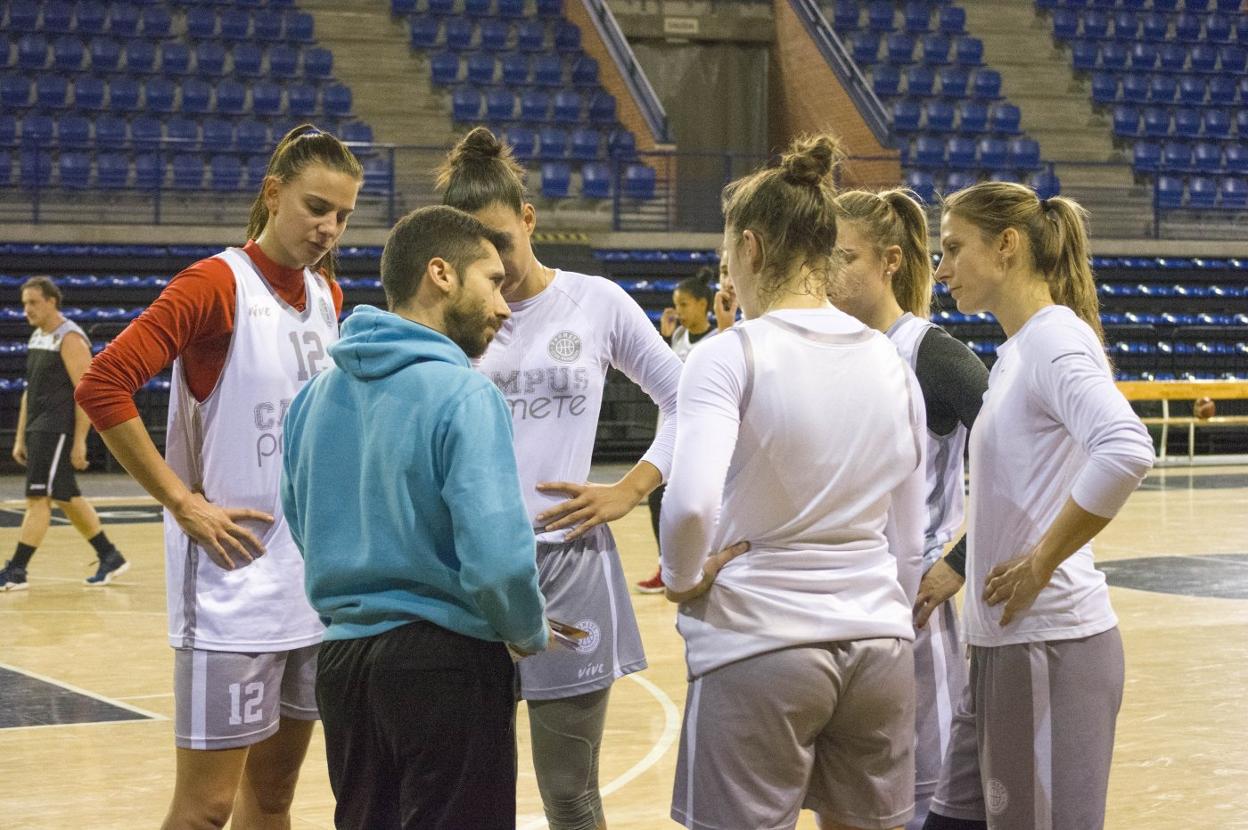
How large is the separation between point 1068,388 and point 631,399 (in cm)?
1513

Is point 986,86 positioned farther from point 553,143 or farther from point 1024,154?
point 553,143

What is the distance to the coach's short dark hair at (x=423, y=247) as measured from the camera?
279 cm

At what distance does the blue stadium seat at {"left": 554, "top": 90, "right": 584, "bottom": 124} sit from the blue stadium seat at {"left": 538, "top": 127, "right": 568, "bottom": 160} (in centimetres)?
45

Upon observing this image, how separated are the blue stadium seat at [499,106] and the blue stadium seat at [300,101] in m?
2.19

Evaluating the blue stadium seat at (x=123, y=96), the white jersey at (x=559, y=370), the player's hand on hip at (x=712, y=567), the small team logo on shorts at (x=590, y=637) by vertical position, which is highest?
the blue stadium seat at (x=123, y=96)

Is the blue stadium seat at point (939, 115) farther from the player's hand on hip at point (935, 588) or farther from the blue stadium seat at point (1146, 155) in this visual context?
the player's hand on hip at point (935, 588)

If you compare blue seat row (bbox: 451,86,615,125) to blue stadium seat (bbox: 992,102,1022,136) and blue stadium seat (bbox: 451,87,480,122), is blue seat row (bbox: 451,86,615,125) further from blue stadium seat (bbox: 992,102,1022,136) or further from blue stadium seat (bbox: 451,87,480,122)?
blue stadium seat (bbox: 992,102,1022,136)

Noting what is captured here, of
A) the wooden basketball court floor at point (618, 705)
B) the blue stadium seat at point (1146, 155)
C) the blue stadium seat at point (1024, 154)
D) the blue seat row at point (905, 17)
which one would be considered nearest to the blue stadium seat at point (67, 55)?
the wooden basketball court floor at point (618, 705)

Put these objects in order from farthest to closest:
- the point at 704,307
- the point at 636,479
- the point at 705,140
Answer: the point at 705,140
the point at 704,307
the point at 636,479

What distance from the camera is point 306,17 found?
20922mm

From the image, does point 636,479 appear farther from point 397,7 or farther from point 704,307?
point 397,7

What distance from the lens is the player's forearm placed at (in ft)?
11.1

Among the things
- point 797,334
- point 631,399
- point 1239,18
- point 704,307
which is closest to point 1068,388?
point 797,334

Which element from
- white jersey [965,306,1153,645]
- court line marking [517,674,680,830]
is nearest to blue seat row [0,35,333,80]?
court line marking [517,674,680,830]
